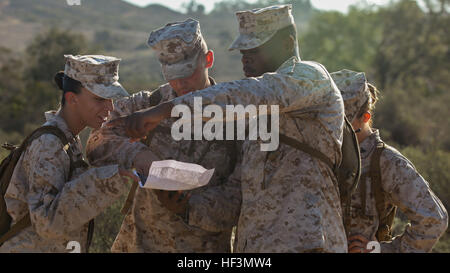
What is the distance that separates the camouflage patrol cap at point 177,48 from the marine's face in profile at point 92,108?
44cm

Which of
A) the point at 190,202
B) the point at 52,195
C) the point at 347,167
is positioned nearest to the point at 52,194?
the point at 52,195

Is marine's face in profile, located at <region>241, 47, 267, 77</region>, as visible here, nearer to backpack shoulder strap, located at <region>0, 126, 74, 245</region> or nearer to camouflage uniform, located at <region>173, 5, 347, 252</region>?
camouflage uniform, located at <region>173, 5, 347, 252</region>

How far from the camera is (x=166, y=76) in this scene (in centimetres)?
409

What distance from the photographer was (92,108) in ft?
12.8

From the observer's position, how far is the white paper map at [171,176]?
3.44m

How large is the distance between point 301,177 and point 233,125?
85cm

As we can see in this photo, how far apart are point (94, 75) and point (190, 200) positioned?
978mm

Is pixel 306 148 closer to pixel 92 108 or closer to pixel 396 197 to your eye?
pixel 396 197

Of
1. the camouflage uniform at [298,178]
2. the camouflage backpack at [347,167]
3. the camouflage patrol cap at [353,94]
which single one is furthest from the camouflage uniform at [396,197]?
the camouflage uniform at [298,178]

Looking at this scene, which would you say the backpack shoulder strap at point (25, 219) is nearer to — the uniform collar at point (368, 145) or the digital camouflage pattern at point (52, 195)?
the digital camouflage pattern at point (52, 195)

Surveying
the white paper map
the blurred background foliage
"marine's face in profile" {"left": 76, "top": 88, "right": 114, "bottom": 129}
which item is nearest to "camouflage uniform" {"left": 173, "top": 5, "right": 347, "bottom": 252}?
the white paper map

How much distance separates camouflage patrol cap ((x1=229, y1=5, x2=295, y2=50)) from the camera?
3607mm

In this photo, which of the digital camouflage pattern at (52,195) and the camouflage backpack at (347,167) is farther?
the camouflage backpack at (347,167)
